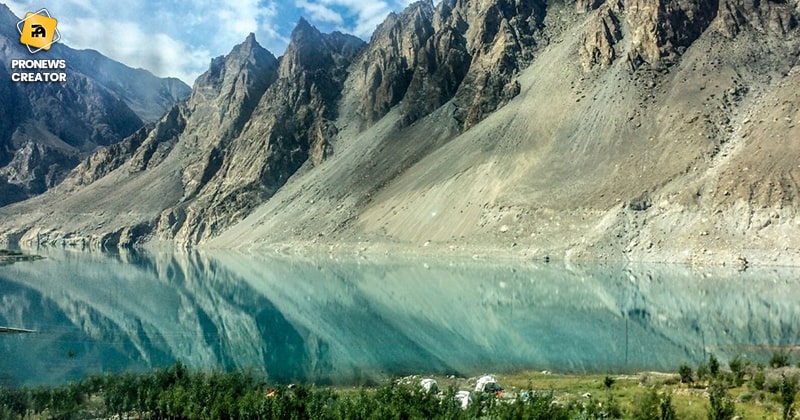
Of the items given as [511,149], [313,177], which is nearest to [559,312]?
[511,149]

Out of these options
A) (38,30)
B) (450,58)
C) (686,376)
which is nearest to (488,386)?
(686,376)

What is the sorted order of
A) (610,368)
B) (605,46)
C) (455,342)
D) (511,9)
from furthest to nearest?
1. (511,9)
2. (605,46)
3. (455,342)
4. (610,368)

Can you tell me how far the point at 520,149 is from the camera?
10438 centimetres

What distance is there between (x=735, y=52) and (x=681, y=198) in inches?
1551

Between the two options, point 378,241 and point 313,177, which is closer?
point 378,241

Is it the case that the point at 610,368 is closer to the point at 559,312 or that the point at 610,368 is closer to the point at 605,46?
the point at 559,312

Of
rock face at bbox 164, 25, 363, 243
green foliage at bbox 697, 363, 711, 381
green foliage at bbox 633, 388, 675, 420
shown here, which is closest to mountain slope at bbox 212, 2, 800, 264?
rock face at bbox 164, 25, 363, 243

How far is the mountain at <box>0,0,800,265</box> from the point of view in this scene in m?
79.9

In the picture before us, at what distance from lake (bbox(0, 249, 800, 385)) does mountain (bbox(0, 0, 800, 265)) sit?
1323 cm

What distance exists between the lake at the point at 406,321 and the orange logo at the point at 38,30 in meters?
22.9

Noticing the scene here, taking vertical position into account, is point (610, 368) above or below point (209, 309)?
below

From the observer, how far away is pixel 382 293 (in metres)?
57.6

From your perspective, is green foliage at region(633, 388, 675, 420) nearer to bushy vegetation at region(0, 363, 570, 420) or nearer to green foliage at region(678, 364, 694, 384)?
bushy vegetation at region(0, 363, 570, 420)

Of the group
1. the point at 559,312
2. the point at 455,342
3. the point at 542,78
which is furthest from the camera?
the point at 542,78
